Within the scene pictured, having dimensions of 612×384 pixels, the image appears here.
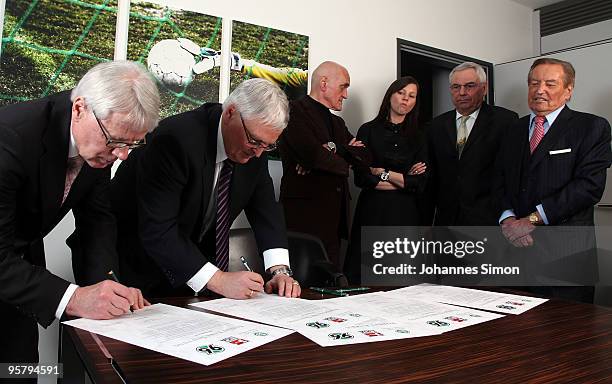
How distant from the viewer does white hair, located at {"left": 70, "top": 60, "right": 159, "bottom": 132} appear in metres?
1.29

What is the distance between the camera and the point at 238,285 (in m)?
1.59

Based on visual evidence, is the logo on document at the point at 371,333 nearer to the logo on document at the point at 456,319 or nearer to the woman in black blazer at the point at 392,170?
the logo on document at the point at 456,319

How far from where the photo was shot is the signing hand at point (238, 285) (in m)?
1.58

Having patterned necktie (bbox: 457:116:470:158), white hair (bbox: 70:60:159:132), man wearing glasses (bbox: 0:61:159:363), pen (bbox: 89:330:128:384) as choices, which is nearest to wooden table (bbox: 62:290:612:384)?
pen (bbox: 89:330:128:384)

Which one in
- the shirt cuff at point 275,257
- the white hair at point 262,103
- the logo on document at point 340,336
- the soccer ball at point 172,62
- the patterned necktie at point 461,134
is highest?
the soccer ball at point 172,62

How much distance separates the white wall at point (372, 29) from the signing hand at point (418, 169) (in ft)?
2.94

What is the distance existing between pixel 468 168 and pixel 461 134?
298mm

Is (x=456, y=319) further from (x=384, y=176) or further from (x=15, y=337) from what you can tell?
(x=384, y=176)

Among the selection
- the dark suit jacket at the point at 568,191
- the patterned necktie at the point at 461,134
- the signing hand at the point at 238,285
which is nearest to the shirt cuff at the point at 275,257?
the signing hand at the point at 238,285

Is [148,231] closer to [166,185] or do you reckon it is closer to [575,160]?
[166,185]

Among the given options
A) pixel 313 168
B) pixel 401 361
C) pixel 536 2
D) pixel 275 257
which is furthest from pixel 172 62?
pixel 536 2

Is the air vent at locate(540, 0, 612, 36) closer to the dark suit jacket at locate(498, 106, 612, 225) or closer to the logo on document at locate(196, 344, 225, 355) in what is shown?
the dark suit jacket at locate(498, 106, 612, 225)

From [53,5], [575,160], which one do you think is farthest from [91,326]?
[575,160]

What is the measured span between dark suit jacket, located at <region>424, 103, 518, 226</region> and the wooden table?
6.81 ft
